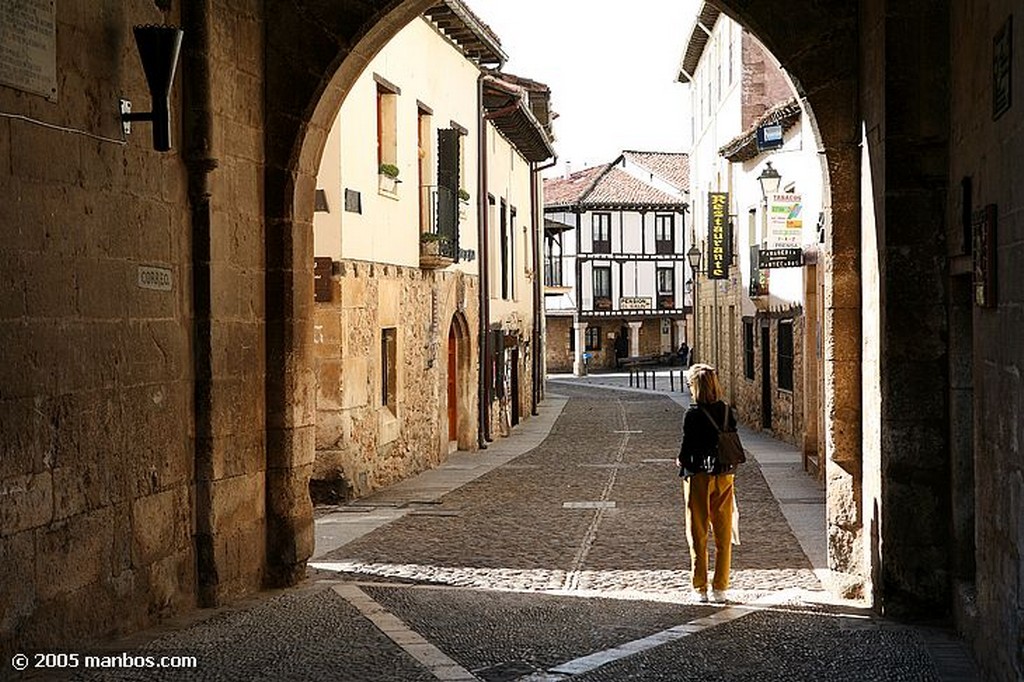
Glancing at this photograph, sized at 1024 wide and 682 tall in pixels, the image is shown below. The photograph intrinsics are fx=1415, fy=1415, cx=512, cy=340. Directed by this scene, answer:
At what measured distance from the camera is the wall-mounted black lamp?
22.6 feet

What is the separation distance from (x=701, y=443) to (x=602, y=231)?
48697 millimetres

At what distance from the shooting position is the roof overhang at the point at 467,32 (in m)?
18.2

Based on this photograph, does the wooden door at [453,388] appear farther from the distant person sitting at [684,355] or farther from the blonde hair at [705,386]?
the distant person sitting at [684,355]

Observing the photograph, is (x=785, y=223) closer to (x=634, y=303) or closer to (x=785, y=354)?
(x=785, y=354)

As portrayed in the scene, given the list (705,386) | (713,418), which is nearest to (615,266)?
(705,386)

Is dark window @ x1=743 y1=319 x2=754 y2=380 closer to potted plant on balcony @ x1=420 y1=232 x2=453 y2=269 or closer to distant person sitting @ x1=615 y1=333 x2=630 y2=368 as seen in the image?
potted plant on balcony @ x1=420 y1=232 x2=453 y2=269

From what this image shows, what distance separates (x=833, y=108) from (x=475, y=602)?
350cm

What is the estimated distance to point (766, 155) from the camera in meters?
23.3

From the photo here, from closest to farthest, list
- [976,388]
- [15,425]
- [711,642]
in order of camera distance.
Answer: [15,425], [976,388], [711,642]

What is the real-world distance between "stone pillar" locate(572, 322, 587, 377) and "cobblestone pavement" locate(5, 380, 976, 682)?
4031 cm

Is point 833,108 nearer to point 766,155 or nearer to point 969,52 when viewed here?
point 969,52

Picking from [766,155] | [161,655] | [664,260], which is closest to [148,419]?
[161,655]

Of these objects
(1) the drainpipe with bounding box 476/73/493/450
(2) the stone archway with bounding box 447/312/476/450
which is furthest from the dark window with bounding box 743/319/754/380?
(2) the stone archway with bounding box 447/312/476/450

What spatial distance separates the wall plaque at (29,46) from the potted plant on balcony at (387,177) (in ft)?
31.6
